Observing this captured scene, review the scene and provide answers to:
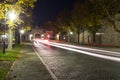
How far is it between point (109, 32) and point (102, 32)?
3513 mm

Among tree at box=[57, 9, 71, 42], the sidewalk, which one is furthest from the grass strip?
tree at box=[57, 9, 71, 42]

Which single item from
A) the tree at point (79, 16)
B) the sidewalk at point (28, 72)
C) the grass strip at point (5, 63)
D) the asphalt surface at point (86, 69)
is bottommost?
the asphalt surface at point (86, 69)

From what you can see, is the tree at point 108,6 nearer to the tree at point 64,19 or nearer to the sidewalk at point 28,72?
the sidewalk at point 28,72

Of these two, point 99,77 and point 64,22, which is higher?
point 64,22

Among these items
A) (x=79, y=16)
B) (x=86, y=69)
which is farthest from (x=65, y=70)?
(x=79, y=16)

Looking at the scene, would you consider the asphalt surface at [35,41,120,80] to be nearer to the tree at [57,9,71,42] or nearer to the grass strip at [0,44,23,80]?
the grass strip at [0,44,23,80]

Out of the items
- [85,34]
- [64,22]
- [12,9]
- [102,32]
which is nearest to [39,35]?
[64,22]

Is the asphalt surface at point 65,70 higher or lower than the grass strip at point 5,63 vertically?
lower

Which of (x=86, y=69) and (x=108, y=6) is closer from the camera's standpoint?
(x=86, y=69)

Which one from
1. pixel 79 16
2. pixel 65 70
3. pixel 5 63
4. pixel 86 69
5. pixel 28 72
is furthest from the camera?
pixel 79 16

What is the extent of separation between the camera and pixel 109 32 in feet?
198

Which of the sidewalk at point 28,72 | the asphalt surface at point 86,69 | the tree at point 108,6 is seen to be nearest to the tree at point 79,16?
the tree at point 108,6

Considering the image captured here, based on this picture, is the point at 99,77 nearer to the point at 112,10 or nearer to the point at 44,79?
the point at 44,79

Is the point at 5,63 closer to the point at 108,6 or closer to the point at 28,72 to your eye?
the point at 28,72
